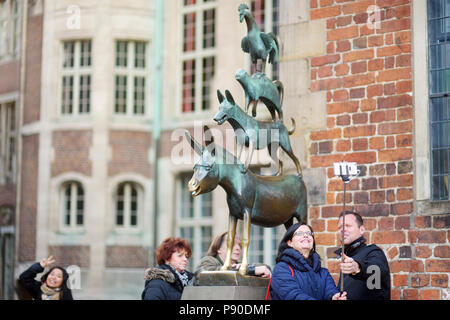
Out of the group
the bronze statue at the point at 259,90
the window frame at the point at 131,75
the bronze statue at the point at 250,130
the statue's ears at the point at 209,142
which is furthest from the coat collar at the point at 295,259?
the window frame at the point at 131,75

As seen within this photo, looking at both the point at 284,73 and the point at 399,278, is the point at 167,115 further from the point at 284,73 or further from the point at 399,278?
the point at 399,278

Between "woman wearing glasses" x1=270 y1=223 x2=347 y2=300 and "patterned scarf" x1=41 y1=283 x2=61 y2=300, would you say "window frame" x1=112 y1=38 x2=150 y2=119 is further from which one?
"woman wearing glasses" x1=270 y1=223 x2=347 y2=300

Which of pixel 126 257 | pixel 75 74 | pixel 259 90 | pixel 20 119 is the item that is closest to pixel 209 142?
pixel 259 90

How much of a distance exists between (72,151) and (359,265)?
1548 centimetres

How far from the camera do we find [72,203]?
20.9 m

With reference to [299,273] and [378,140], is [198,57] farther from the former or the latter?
[299,273]

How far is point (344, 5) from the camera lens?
8.48 metres

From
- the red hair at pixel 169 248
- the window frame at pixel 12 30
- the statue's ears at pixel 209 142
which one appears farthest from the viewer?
the window frame at pixel 12 30

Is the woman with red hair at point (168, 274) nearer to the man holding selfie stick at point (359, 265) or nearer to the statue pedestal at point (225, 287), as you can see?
the statue pedestal at point (225, 287)

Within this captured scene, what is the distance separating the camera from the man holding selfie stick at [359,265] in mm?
5949

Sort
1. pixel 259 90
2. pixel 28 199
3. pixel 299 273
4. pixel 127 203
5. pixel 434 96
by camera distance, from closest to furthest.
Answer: pixel 299 273, pixel 259 90, pixel 434 96, pixel 127 203, pixel 28 199

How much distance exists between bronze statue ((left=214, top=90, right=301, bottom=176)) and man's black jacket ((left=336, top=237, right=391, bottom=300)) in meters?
0.90

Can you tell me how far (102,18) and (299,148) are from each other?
13.3 meters
